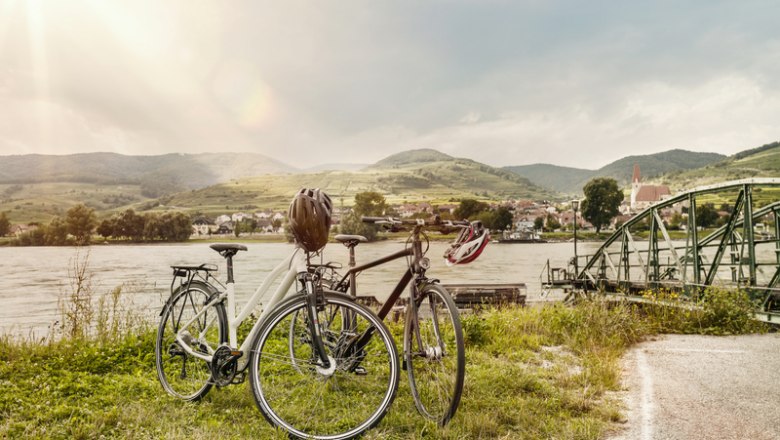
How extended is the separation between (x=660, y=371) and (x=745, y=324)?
3.63 metres

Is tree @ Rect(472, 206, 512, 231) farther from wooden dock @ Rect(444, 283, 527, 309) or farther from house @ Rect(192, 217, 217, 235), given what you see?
wooden dock @ Rect(444, 283, 527, 309)

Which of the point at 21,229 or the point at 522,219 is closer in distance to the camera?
the point at 21,229

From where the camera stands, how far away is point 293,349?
484 cm

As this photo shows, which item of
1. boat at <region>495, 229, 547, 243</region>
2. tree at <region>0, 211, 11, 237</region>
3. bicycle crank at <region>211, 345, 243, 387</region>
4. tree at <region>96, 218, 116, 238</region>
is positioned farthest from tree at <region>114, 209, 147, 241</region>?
bicycle crank at <region>211, 345, 243, 387</region>

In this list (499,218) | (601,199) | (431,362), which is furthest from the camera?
(499,218)

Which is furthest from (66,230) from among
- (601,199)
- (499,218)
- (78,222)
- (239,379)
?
(239,379)

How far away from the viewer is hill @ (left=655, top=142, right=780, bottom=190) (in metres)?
138

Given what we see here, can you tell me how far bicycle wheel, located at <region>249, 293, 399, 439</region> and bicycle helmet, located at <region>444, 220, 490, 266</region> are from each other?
693 mm

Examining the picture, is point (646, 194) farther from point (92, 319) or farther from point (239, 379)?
point (239, 379)

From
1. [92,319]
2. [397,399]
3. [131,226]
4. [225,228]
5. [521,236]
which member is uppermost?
[131,226]

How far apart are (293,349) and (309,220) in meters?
1.47

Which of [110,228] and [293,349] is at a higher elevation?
[110,228]

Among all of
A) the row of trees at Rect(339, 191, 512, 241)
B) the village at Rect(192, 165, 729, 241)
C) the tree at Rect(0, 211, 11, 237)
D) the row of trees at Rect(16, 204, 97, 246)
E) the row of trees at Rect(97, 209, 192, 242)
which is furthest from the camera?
the row of trees at Rect(16, 204, 97, 246)

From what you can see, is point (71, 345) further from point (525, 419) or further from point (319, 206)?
point (525, 419)
